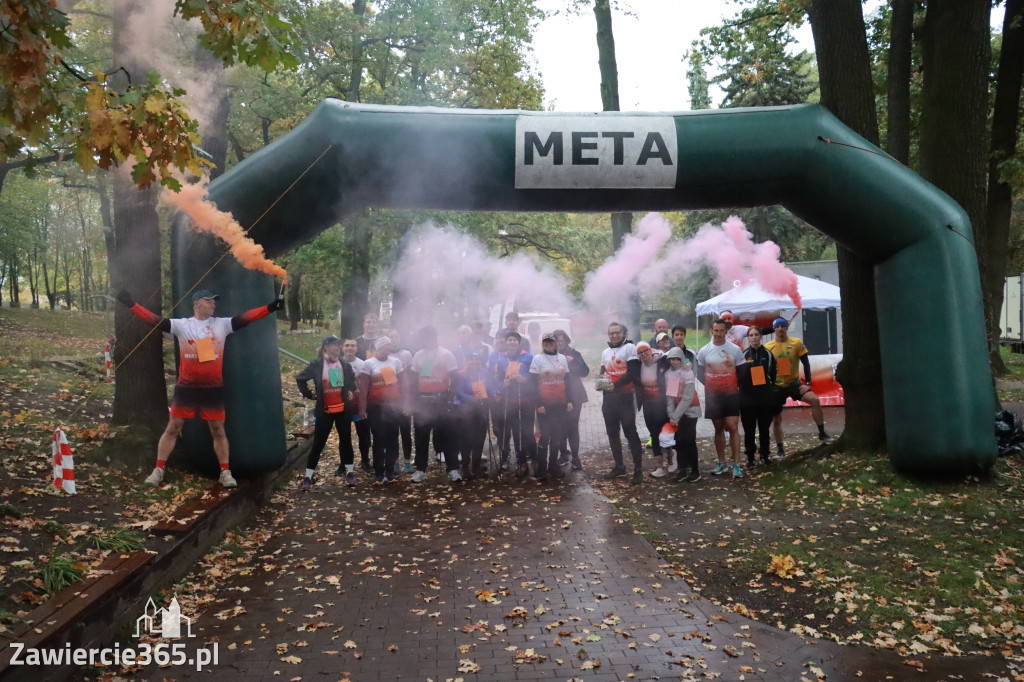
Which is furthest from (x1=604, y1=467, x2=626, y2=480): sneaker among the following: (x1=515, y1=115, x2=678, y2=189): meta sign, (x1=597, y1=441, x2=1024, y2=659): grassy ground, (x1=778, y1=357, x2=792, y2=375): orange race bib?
(x1=515, y1=115, x2=678, y2=189): meta sign

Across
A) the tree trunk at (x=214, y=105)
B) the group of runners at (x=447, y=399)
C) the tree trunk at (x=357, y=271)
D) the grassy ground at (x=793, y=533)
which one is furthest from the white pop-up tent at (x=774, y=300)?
the tree trunk at (x=214, y=105)

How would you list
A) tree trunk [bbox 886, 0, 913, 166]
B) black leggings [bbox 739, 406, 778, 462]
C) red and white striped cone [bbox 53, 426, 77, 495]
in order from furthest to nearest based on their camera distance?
tree trunk [bbox 886, 0, 913, 166] → black leggings [bbox 739, 406, 778, 462] → red and white striped cone [bbox 53, 426, 77, 495]

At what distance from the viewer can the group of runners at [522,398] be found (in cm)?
975

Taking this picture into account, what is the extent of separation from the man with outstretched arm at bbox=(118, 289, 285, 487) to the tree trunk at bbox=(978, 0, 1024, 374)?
995 cm

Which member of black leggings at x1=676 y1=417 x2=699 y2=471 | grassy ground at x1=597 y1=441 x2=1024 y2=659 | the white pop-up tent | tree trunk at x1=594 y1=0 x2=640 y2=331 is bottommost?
grassy ground at x1=597 y1=441 x2=1024 y2=659

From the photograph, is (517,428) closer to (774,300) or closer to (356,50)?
(774,300)

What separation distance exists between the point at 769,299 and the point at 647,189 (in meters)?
9.86

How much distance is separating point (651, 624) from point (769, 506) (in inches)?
136

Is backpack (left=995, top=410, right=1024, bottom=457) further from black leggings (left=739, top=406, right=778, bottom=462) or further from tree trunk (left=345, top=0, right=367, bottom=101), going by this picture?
tree trunk (left=345, top=0, right=367, bottom=101)

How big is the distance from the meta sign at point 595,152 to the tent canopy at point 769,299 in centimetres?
957

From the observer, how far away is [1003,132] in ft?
51.1

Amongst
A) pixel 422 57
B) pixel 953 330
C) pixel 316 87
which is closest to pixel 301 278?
pixel 316 87

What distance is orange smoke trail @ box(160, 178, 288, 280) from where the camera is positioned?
7656 millimetres

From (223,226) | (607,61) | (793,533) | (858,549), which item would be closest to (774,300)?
(607,61)
